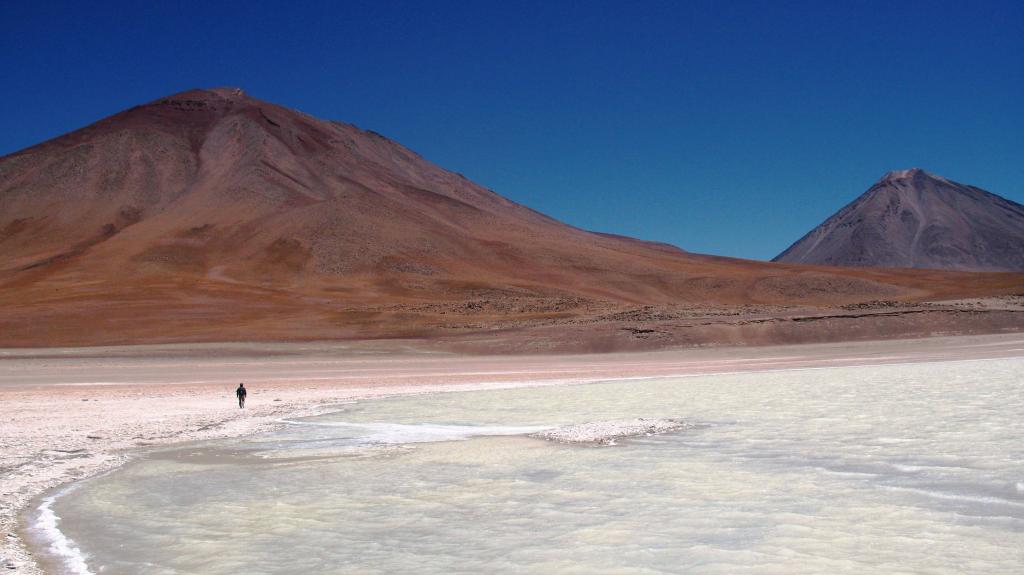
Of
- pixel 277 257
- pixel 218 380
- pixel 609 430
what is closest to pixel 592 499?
pixel 609 430

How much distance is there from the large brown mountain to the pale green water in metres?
35.2

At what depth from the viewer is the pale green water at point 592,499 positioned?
274 inches

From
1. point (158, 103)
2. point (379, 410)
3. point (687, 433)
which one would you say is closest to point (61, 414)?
point (379, 410)

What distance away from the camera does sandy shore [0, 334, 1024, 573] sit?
13.6 meters

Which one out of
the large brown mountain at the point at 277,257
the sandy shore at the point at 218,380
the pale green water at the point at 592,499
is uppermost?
the large brown mountain at the point at 277,257

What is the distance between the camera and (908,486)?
902 cm

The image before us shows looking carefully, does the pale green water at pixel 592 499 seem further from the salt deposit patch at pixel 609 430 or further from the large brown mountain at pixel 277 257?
the large brown mountain at pixel 277 257

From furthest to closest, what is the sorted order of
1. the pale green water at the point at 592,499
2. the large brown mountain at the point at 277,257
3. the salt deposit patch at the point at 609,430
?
the large brown mountain at the point at 277,257 → the salt deposit patch at the point at 609,430 → the pale green water at the point at 592,499

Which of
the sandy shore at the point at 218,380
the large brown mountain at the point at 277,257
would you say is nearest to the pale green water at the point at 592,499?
the sandy shore at the point at 218,380

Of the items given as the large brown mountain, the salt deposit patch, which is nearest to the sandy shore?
the salt deposit patch

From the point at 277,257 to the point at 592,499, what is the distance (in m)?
91.6

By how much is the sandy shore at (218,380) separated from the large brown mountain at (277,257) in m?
7.73

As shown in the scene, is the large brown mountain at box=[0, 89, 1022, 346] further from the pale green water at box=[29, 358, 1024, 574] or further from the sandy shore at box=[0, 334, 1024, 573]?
the pale green water at box=[29, 358, 1024, 574]

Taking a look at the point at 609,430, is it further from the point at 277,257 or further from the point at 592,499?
the point at 277,257
